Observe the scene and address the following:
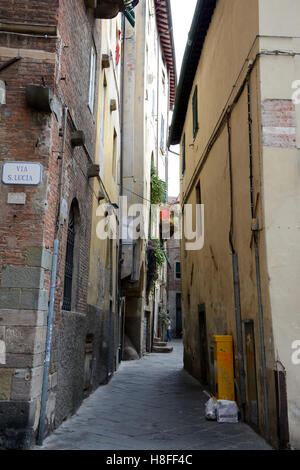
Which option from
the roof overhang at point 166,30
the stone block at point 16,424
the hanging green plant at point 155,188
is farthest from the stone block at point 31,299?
the roof overhang at point 166,30

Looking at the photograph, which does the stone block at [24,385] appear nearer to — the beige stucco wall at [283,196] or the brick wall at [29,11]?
the beige stucco wall at [283,196]

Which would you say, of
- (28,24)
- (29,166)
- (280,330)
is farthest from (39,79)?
(280,330)

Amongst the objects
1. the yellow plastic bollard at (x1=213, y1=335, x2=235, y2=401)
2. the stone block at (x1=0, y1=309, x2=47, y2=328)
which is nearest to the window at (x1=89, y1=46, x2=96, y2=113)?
the stone block at (x1=0, y1=309, x2=47, y2=328)

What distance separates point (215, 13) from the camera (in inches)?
355

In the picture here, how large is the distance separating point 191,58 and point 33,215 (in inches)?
293

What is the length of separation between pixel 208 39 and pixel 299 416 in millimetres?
7689

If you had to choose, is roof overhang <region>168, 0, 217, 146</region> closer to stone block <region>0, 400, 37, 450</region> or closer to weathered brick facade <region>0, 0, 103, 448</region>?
weathered brick facade <region>0, 0, 103, 448</region>

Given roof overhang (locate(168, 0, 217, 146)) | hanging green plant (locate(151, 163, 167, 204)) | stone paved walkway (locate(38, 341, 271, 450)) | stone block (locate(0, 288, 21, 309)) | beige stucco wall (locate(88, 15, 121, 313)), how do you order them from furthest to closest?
hanging green plant (locate(151, 163, 167, 204)), roof overhang (locate(168, 0, 217, 146)), beige stucco wall (locate(88, 15, 121, 313)), stone paved walkway (locate(38, 341, 271, 450)), stone block (locate(0, 288, 21, 309))

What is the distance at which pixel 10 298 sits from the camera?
4969 millimetres

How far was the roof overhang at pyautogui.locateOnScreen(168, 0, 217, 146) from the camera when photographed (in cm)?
925

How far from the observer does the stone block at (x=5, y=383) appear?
4.75m

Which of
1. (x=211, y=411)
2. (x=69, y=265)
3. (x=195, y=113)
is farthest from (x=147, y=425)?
(x=195, y=113)

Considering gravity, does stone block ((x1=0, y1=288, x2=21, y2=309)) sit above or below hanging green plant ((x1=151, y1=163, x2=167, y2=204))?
below

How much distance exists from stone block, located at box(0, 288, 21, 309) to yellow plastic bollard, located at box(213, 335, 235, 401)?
11.4ft
